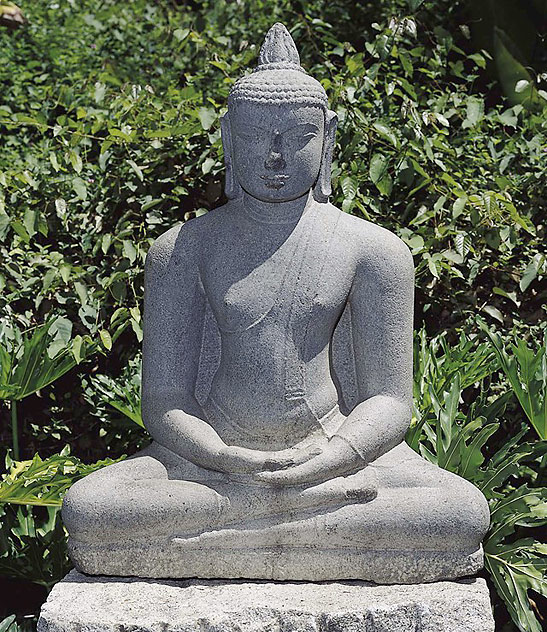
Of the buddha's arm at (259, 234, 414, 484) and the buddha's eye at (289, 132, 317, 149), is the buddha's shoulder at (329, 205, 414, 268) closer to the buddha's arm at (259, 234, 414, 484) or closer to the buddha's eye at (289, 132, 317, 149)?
the buddha's arm at (259, 234, 414, 484)

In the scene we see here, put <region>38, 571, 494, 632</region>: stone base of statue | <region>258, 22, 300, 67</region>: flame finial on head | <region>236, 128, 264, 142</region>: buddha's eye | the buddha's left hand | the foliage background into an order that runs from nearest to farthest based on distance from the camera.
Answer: <region>38, 571, 494, 632</region>: stone base of statue
the buddha's left hand
<region>236, 128, 264, 142</region>: buddha's eye
<region>258, 22, 300, 67</region>: flame finial on head
the foliage background

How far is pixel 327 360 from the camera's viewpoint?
3553 mm

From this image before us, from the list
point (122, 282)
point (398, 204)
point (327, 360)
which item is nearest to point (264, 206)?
point (327, 360)

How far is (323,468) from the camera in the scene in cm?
331

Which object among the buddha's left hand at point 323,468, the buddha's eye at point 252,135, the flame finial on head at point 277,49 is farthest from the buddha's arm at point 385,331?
the flame finial on head at point 277,49

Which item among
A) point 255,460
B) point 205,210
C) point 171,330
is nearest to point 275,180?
point 171,330

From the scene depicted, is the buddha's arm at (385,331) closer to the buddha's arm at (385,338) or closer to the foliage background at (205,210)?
the buddha's arm at (385,338)

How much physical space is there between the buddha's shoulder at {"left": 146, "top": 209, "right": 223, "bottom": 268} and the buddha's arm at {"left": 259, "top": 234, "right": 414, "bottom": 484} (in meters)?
0.52

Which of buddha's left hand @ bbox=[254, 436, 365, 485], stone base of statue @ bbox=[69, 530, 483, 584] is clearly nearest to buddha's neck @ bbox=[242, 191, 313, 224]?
buddha's left hand @ bbox=[254, 436, 365, 485]

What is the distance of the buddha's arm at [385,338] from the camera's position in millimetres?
3461

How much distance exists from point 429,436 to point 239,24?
3.69 m

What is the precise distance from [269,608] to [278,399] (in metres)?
0.64

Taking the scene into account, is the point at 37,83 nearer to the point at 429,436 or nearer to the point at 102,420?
the point at 102,420

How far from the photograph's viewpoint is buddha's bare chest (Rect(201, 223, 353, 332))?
11.3 feet
